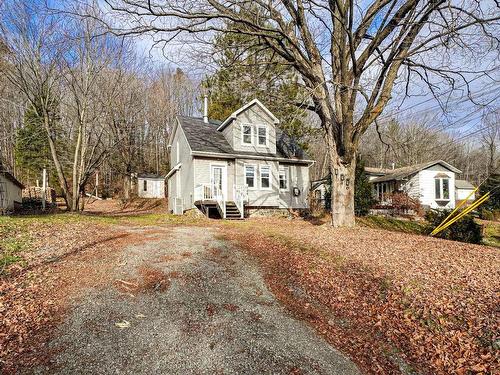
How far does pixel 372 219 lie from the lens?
18281mm

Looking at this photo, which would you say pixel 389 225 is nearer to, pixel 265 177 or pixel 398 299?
pixel 265 177

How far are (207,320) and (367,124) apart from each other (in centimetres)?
844

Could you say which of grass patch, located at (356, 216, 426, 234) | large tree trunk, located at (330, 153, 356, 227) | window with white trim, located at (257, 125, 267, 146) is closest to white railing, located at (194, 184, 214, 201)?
window with white trim, located at (257, 125, 267, 146)

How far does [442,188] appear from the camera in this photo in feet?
88.1

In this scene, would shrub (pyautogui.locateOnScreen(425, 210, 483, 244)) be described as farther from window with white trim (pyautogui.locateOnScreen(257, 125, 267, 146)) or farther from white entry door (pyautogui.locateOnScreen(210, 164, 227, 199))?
window with white trim (pyautogui.locateOnScreen(257, 125, 267, 146))

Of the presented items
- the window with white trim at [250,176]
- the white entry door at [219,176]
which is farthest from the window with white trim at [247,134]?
the white entry door at [219,176]

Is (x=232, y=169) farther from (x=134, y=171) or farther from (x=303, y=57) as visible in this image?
(x=134, y=171)

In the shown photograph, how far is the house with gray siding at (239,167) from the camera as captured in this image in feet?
57.6

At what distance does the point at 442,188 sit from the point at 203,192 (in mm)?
22286

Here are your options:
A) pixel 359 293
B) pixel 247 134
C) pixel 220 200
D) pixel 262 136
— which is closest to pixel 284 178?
pixel 262 136

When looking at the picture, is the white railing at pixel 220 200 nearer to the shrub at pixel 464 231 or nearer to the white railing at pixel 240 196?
the white railing at pixel 240 196

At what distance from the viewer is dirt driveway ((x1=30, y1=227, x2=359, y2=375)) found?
3.45 metres

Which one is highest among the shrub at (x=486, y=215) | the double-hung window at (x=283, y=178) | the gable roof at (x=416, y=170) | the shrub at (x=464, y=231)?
the gable roof at (x=416, y=170)

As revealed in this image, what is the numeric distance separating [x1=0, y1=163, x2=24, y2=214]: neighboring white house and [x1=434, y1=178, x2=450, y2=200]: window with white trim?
32.0 meters
